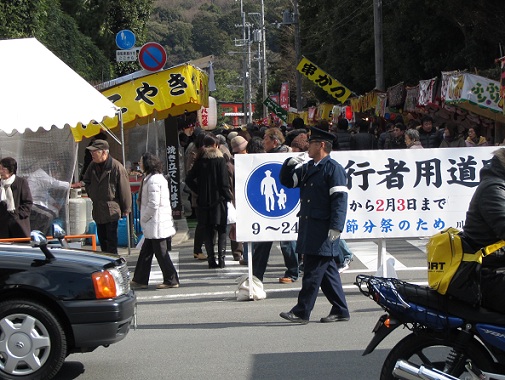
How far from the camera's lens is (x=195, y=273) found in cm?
1207

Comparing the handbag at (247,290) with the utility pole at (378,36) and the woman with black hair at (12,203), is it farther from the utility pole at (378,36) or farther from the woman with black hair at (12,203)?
the utility pole at (378,36)

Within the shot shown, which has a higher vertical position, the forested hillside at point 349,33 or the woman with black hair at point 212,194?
the forested hillside at point 349,33

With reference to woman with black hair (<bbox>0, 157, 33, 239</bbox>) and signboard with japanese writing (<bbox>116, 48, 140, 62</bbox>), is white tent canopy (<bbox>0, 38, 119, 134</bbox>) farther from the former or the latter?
signboard with japanese writing (<bbox>116, 48, 140, 62</bbox>)

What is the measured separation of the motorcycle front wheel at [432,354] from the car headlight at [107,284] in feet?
7.33

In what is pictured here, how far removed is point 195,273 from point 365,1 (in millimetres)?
28995

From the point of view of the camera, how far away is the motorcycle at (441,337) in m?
5.16

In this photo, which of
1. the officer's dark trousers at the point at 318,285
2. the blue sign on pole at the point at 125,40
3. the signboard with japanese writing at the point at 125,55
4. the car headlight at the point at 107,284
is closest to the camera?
the car headlight at the point at 107,284

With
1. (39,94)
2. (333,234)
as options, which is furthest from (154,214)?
(333,234)

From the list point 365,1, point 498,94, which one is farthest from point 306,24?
point 498,94

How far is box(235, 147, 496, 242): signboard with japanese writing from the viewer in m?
9.73

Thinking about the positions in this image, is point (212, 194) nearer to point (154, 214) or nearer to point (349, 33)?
point (154, 214)

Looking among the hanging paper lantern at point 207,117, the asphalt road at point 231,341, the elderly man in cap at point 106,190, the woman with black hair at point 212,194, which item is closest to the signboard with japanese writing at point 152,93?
the woman with black hair at point 212,194

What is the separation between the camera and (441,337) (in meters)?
5.23

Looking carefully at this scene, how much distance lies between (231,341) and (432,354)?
2985mm
